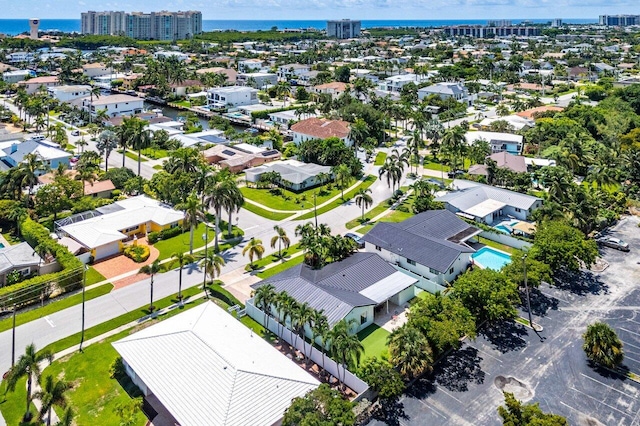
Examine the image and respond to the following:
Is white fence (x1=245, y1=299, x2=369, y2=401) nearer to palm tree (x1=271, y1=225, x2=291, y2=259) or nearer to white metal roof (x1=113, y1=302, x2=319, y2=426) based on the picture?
white metal roof (x1=113, y1=302, x2=319, y2=426)

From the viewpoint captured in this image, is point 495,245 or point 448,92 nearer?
point 495,245

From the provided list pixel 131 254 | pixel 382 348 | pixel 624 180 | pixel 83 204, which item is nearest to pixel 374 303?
pixel 382 348

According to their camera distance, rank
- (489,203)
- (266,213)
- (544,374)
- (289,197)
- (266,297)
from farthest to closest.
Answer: (289,197)
(266,213)
(489,203)
(266,297)
(544,374)

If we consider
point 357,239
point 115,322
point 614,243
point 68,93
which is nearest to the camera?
point 115,322

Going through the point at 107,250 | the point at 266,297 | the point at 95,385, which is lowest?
the point at 95,385

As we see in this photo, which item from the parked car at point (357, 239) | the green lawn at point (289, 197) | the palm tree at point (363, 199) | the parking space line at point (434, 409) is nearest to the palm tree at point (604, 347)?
the parking space line at point (434, 409)

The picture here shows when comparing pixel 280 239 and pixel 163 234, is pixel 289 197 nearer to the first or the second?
pixel 280 239

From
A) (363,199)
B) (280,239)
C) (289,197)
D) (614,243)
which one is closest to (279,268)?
(280,239)
